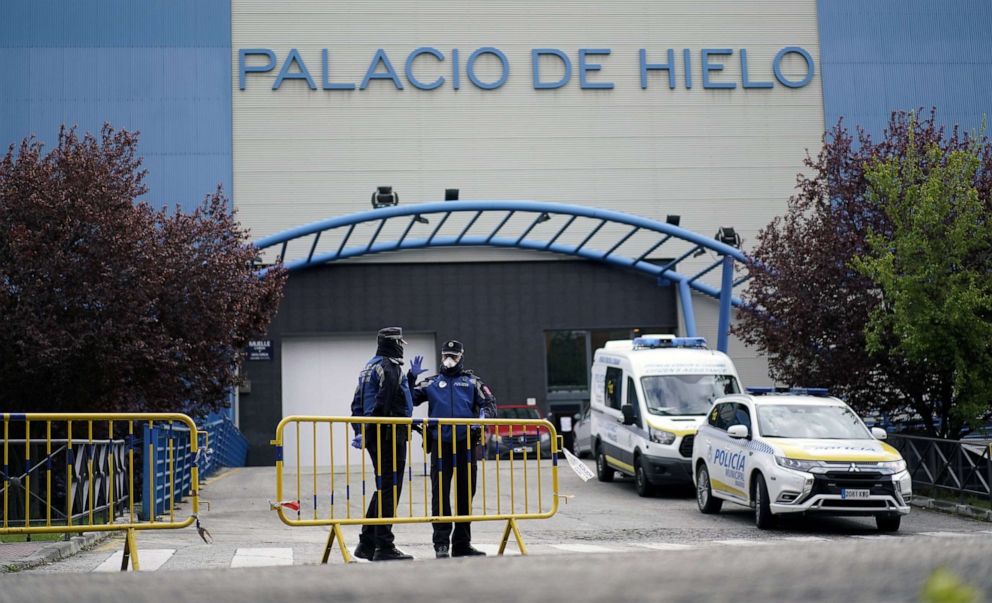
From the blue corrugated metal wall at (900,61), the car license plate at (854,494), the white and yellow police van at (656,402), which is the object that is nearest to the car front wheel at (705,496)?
the white and yellow police van at (656,402)

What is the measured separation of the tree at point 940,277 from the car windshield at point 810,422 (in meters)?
2.88

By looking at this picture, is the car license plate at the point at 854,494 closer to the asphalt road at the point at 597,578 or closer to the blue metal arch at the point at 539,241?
the asphalt road at the point at 597,578

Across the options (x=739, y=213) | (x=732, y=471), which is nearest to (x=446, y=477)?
(x=732, y=471)

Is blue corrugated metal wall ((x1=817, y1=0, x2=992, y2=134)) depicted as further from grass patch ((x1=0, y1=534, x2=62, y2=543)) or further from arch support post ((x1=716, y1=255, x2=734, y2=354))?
grass patch ((x1=0, y1=534, x2=62, y2=543))

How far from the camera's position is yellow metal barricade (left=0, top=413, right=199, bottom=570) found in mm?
9078

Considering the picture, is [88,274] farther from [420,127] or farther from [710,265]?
[710,265]

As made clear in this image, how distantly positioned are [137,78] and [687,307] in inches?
673

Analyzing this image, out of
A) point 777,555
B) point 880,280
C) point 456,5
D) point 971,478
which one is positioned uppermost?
point 456,5

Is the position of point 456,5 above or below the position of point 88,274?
above

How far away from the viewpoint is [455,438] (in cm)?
1004

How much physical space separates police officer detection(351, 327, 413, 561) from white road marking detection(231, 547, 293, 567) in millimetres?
668

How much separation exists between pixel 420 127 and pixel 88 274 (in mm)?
20097

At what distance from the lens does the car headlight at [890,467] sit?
13.5 meters

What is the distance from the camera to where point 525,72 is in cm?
3528
